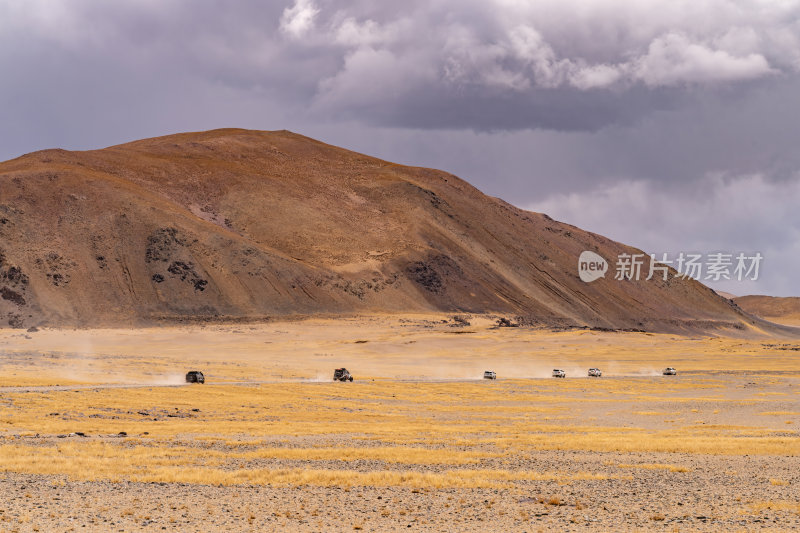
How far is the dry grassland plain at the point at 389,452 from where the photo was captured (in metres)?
16.7

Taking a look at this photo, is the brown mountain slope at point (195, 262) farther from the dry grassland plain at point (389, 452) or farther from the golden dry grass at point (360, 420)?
the dry grassland plain at point (389, 452)

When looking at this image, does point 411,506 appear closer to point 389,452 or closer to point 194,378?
point 389,452

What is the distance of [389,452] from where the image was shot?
26531 millimetres

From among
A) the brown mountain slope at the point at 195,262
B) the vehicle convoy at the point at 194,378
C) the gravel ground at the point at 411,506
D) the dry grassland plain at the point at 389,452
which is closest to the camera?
the gravel ground at the point at 411,506

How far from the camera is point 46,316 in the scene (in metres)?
138

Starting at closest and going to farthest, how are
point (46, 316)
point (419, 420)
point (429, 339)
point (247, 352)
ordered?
point (419, 420) → point (247, 352) → point (429, 339) → point (46, 316)

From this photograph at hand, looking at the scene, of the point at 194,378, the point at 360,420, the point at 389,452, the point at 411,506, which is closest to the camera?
the point at 411,506

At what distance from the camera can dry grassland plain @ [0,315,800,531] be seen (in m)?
16.7

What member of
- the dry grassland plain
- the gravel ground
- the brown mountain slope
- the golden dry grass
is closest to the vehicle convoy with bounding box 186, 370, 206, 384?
the golden dry grass

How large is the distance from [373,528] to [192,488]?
5849 mm


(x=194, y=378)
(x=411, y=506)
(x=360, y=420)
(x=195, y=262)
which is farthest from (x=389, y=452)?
(x=195, y=262)

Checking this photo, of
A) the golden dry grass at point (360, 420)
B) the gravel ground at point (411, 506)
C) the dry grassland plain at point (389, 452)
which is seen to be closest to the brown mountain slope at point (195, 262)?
the golden dry grass at point (360, 420)

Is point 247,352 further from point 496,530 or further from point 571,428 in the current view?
point 496,530

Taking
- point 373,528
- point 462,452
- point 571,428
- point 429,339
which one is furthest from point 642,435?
point 429,339
